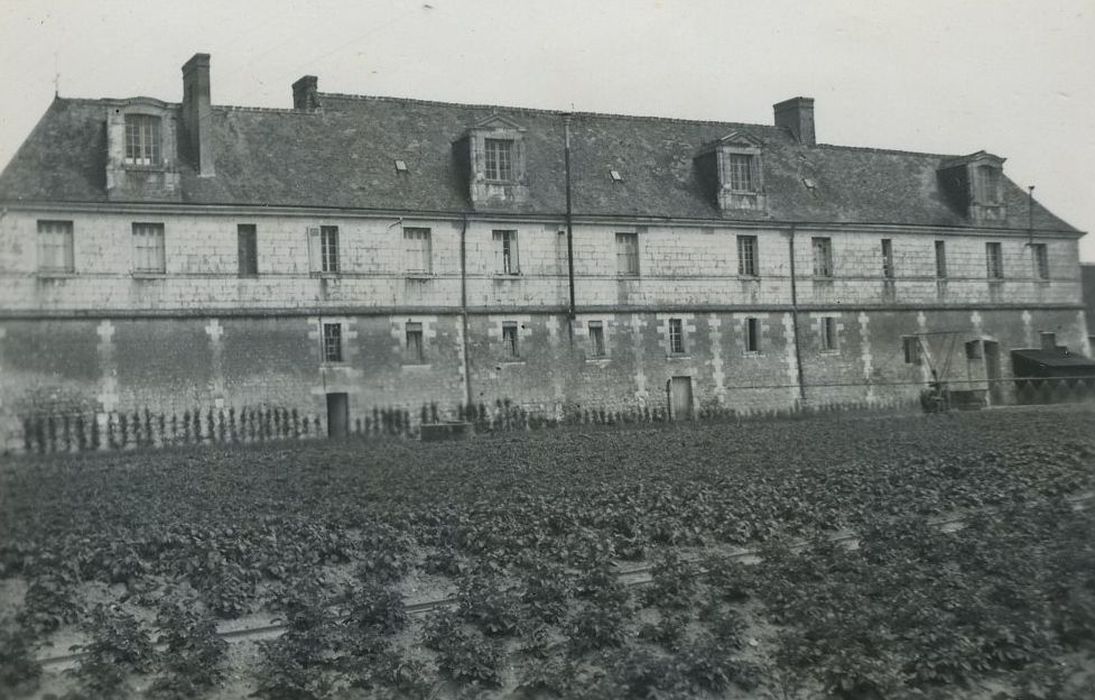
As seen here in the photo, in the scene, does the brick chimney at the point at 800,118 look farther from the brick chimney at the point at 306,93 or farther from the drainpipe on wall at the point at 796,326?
the brick chimney at the point at 306,93

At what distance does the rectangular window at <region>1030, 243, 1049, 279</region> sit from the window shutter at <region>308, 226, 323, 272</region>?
2821 centimetres

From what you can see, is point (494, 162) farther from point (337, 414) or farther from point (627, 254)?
point (337, 414)

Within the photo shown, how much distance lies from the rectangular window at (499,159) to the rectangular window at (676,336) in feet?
23.5

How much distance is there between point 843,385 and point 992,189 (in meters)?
11.0

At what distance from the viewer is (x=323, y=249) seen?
29.8 metres

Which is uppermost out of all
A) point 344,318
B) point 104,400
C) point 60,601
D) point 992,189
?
point 992,189

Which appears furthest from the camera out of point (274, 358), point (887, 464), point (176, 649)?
point (274, 358)

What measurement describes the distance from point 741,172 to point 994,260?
11809mm

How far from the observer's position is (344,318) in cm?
2983

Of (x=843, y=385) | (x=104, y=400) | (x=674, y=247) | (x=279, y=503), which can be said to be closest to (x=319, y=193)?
(x=104, y=400)

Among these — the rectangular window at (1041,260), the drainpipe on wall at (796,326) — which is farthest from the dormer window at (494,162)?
the rectangular window at (1041,260)

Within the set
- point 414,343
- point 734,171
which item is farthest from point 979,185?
point 414,343

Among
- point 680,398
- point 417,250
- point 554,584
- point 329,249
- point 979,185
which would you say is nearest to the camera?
point 554,584

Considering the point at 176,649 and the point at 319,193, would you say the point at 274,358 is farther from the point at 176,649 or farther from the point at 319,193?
the point at 176,649
